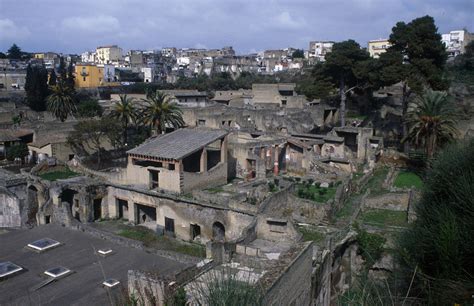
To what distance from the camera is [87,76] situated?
84.6m

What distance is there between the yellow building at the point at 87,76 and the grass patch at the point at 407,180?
Answer: 6524 centimetres

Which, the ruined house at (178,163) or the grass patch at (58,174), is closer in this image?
the ruined house at (178,163)

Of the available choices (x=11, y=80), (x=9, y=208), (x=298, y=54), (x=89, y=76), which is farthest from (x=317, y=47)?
(x=9, y=208)

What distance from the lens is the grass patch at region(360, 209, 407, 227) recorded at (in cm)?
2186

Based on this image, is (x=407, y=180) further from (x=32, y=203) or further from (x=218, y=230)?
(x=32, y=203)

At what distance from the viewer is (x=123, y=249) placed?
736 inches

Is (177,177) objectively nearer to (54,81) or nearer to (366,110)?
(366,110)

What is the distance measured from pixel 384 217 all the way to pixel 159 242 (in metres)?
11.4

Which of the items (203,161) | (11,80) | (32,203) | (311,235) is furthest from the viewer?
(11,80)

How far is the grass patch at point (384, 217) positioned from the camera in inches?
861

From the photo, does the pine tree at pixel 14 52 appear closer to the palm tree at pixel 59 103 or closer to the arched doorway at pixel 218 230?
the palm tree at pixel 59 103

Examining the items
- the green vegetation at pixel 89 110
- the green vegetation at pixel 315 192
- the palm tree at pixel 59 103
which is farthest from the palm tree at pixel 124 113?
the green vegetation at pixel 315 192

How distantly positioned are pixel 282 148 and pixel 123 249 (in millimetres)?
18041

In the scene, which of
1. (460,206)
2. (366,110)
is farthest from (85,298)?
(366,110)
